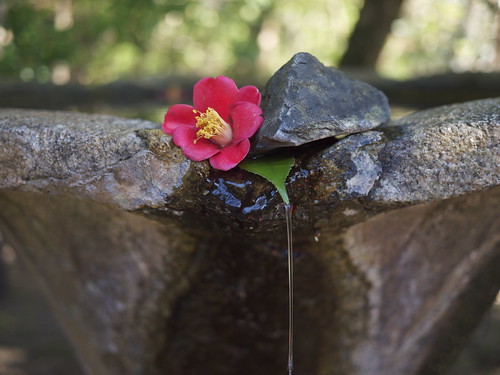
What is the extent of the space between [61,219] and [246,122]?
74 cm

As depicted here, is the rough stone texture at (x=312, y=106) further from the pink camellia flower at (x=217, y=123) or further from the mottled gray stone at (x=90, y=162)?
the mottled gray stone at (x=90, y=162)

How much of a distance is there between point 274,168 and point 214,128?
146 mm

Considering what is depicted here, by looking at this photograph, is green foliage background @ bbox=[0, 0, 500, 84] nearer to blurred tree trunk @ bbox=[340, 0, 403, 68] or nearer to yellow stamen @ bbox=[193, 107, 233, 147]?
blurred tree trunk @ bbox=[340, 0, 403, 68]

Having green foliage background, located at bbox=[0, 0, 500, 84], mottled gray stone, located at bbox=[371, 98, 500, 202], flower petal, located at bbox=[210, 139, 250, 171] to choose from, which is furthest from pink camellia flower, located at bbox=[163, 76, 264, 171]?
green foliage background, located at bbox=[0, 0, 500, 84]

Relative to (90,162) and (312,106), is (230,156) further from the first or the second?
(90,162)

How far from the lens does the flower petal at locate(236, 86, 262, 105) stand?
1.02 metres

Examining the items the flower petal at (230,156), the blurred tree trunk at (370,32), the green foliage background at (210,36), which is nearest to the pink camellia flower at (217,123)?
the flower petal at (230,156)

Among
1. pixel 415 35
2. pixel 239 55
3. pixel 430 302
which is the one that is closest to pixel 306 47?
pixel 415 35

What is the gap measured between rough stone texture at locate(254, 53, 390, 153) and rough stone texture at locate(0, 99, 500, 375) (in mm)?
44

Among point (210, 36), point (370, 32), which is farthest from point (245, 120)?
point (210, 36)

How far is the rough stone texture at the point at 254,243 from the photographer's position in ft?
3.19

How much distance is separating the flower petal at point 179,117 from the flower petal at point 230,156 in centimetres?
12

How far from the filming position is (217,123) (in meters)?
0.98

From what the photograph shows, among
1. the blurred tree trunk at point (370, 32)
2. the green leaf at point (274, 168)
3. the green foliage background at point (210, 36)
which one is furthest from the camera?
the blurred tree trunk at point (370, 32)
